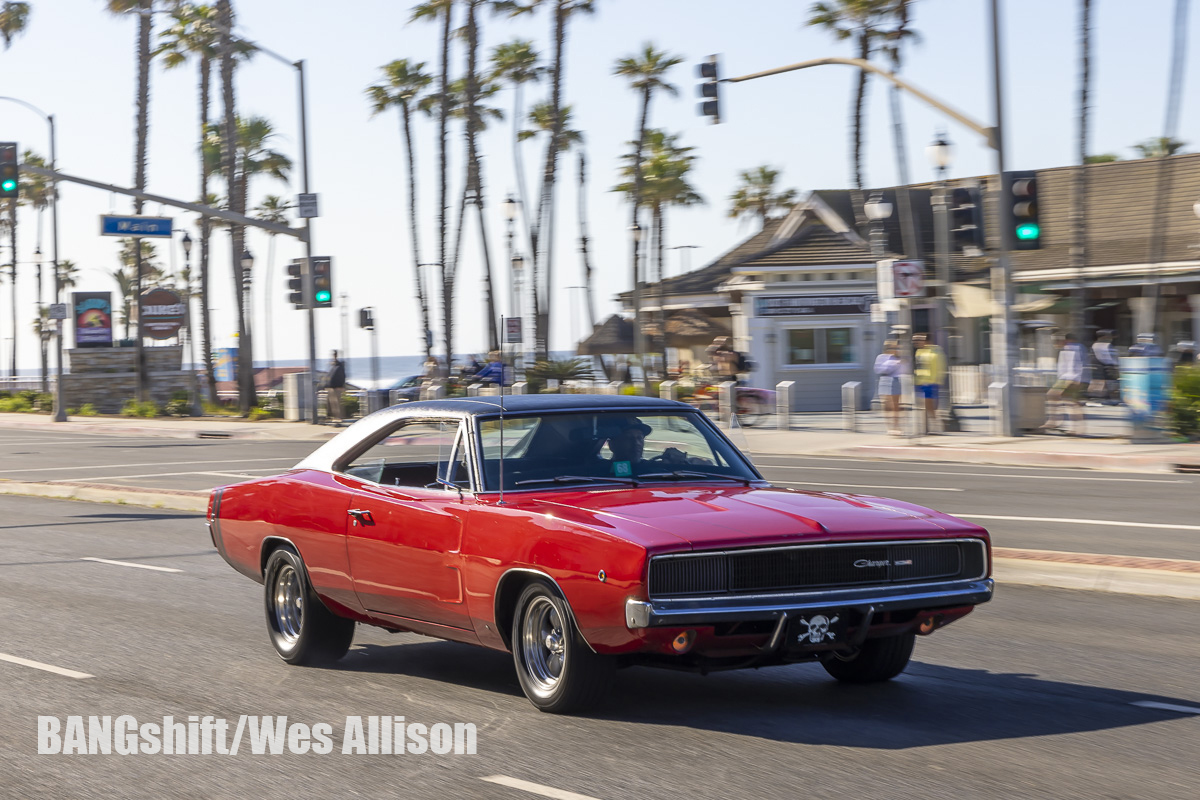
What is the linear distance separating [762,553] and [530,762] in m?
1.27

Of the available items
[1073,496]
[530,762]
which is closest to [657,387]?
[1073,496]

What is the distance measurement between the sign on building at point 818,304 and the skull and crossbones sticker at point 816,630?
3364cm

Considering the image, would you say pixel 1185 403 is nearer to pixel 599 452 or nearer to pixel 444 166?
pixel 599 452

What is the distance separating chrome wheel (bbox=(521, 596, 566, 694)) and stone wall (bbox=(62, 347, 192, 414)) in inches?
1842

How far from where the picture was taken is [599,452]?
6.95 m

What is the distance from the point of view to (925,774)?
5.20 metres

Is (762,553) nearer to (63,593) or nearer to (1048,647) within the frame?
(1048,647)

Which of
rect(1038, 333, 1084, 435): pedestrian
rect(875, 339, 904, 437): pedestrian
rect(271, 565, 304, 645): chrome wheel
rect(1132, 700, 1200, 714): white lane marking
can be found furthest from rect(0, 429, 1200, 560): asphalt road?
rect(271, 565, 304, 645): chrome wheel

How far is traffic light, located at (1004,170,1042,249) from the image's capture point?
22.0 metres

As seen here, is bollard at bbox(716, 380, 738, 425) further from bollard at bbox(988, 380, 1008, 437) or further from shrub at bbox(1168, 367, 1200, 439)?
shrub at bbox(1168, 367, 1200, 439)

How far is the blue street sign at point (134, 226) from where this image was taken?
3441cm

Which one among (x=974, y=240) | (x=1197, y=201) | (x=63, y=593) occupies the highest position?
(x=1197, y=201)

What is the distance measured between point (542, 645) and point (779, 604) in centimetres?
118

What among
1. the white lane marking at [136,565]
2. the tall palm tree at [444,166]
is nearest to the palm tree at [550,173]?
the tall palm tree at [444,166]
